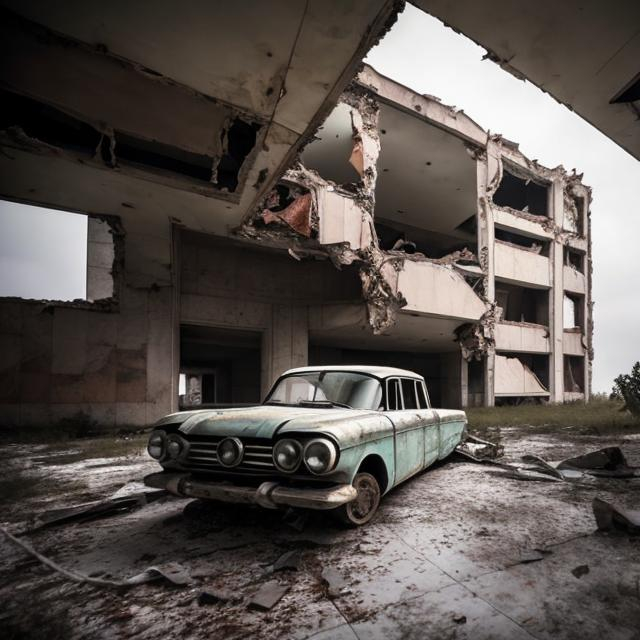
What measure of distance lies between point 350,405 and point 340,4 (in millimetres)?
3351

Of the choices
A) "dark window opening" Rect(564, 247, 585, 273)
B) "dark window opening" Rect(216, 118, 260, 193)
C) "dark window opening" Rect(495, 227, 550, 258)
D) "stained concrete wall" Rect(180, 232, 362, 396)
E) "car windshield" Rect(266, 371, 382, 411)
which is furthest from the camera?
"dark window opening" Rect(564, 247, 585, 273)

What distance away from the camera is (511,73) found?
3.36 meters

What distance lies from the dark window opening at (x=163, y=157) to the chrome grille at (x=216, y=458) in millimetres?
5265

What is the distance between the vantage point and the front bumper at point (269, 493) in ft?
8.04

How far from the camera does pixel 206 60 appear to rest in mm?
4062

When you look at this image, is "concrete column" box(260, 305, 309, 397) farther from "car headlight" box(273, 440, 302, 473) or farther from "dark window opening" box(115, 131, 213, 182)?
"car headlight" box(273, 440, 302, 473)

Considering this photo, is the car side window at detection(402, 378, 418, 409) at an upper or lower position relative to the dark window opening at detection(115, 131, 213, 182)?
lower

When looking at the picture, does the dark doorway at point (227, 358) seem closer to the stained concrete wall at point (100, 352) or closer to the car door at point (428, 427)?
the stained concrete wall at point (100, 352)

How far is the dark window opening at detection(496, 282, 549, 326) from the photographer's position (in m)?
17.0

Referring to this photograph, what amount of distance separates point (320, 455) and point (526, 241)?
60.5 feet

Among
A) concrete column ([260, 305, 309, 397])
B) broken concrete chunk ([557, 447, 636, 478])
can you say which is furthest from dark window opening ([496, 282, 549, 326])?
broken concrete chunk ([557, 447, 636, 478])

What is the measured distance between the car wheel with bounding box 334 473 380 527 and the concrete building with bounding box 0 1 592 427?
383 centimetres

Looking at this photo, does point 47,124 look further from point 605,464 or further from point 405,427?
point 605,464

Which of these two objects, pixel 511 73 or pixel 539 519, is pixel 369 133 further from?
pixel 539 519
